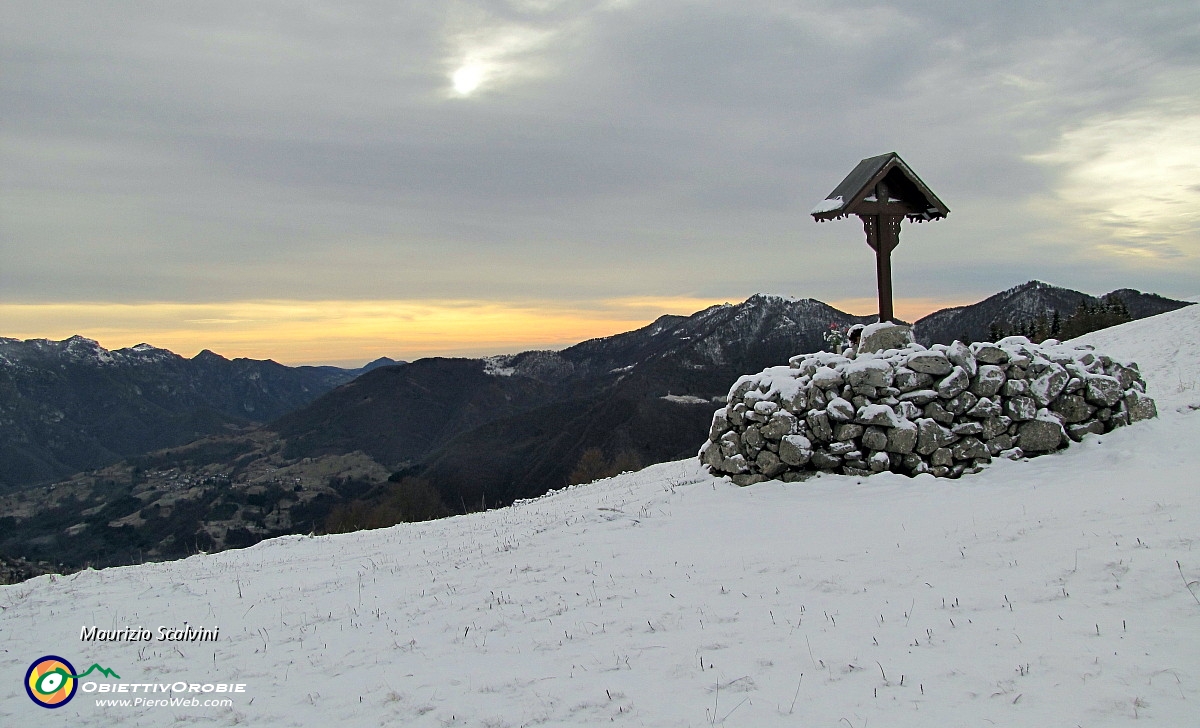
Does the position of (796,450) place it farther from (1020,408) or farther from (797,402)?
(1020,408)

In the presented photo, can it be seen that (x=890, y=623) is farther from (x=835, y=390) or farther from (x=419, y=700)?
(x=835, y=390)

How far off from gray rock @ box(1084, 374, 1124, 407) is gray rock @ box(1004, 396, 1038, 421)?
1.49 metres

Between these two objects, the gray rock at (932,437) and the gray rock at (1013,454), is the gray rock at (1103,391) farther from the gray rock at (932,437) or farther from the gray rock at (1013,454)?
the gray rock at (932,437)

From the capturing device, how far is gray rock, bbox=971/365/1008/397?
13.6 meters

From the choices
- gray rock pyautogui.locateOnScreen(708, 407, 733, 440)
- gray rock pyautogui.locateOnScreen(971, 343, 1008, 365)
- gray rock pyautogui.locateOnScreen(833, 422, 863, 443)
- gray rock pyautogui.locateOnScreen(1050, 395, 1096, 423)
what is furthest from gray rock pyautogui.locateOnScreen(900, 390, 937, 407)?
gray rock pyautogui.locateOnScreen(708, 407, 733, 440)

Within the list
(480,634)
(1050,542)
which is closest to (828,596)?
(1050,542)

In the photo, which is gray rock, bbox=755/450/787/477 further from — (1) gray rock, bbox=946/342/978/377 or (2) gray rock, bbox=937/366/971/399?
(1) gray rock, bbox=946/342/978/377

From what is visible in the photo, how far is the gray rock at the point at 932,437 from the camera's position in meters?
13.2

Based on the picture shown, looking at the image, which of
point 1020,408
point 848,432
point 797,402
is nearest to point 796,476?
point 848,432

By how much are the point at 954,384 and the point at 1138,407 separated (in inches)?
173

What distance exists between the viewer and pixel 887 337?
15.4m

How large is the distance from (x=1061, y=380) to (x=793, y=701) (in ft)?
38.8

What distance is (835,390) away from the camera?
47.2 ft

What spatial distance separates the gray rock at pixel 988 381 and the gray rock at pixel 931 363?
1.84ft
